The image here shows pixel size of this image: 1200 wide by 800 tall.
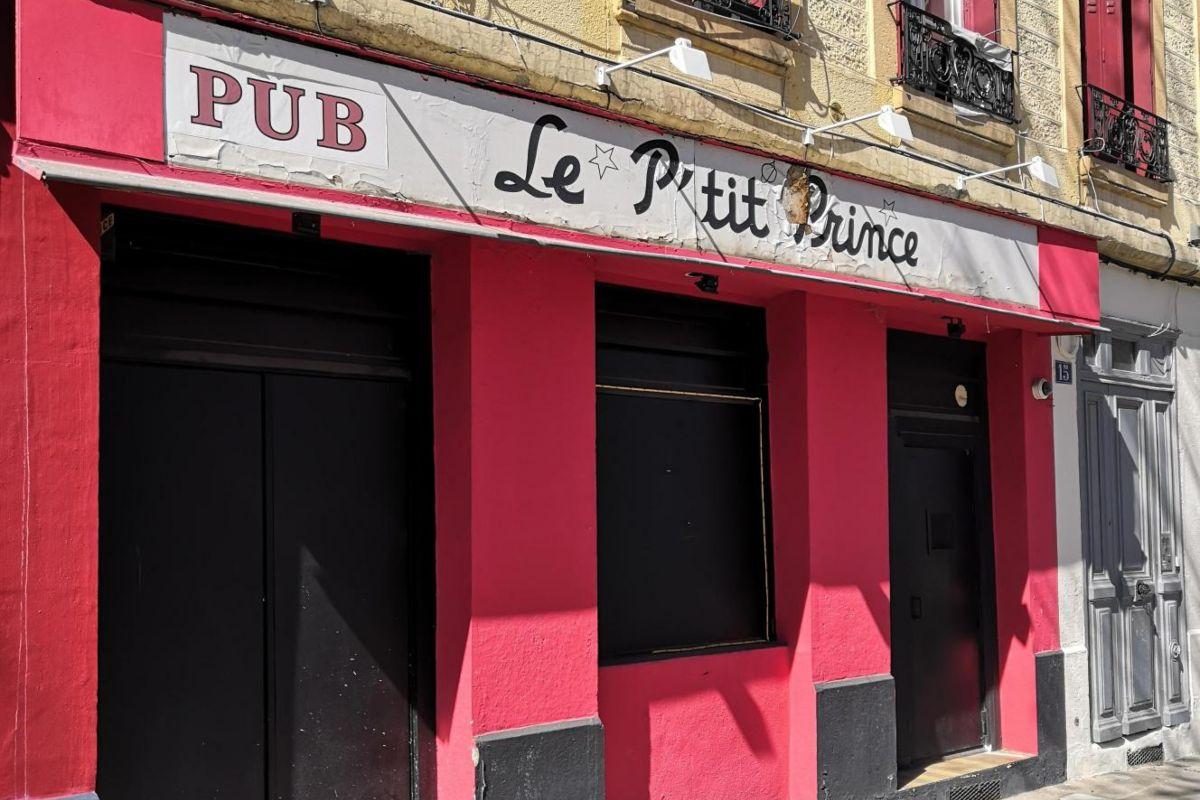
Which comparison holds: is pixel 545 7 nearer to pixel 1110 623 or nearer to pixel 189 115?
pixel 189 115

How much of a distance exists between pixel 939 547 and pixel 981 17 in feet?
12.4

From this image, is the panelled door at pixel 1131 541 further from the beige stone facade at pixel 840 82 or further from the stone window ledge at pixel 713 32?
the stone window ledge at pixel 713 32

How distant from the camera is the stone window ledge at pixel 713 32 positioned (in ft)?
21.1

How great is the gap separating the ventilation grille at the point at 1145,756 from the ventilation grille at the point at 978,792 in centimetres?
177

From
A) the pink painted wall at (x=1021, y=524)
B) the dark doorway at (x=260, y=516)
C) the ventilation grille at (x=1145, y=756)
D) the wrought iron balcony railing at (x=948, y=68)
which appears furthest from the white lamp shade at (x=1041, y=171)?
the ventilation grille at (x=1145, y=756)

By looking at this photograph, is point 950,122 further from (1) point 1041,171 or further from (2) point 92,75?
(2) point 92,75

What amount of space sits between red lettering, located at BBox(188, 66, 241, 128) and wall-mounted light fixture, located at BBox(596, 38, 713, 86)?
202 centimetres

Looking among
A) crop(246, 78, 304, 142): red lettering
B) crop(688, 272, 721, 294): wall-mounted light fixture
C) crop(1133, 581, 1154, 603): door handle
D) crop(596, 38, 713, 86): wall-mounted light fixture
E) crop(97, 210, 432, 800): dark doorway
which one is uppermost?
crop(596, 38, 713, 86): wall-mounted light fixture

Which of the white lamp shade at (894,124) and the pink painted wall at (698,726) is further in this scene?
the white lamp shade at (894,124)

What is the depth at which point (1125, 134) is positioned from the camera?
→ 32.8ft

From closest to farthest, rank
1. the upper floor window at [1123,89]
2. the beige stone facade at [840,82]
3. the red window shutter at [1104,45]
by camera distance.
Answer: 1. the beige stone facade at [840,82]
2. the upper floor window at [1123,89]
3. the red window shutter at [1104,45]

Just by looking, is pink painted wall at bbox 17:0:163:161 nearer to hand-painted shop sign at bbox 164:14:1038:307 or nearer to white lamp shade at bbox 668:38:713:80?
hand-painted shop sign at bbox 164:14:1038:307

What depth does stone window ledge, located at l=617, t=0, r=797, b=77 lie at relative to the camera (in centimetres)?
644

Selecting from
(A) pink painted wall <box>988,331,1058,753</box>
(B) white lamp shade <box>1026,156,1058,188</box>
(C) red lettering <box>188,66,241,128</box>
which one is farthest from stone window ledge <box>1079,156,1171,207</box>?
(C) red lettering <box>188,66,241,128</box>
